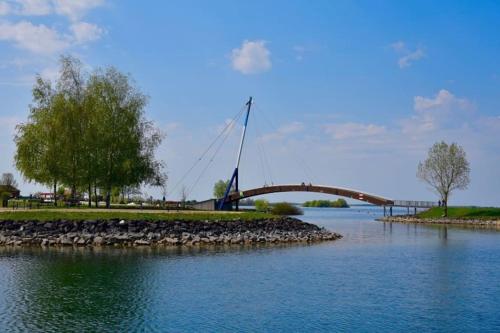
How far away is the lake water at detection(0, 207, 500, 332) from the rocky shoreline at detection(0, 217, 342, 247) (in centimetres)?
389

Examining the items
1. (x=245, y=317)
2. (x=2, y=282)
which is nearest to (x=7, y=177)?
(x=2, y=282)

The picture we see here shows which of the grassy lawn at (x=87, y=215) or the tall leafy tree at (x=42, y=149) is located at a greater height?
the tall leafy tree at (x=42, y=149)

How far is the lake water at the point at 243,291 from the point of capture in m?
20.5

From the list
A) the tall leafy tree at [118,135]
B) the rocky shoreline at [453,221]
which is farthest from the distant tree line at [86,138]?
the rocky shoreline at [453,221]

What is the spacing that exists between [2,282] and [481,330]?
22.0m

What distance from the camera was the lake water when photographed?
20500mm

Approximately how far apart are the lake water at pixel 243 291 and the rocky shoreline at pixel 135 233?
389 cm

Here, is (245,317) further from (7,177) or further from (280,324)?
(7,177)

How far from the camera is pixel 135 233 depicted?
155 feet

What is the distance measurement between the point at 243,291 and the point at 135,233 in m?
23.1

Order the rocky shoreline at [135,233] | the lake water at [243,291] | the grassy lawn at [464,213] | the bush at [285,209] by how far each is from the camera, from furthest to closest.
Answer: the bush at [285,209], the grassy lawn at [464,213], the rocky shoreline at [135,233], the lake water at [243,291]

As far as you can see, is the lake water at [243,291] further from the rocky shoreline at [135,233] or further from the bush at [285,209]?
the bush at [285,209]

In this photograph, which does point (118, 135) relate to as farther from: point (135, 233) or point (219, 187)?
point (219, 187)

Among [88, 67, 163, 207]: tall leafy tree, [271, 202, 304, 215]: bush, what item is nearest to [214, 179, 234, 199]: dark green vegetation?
[271, 202, 304, 215]: bush
